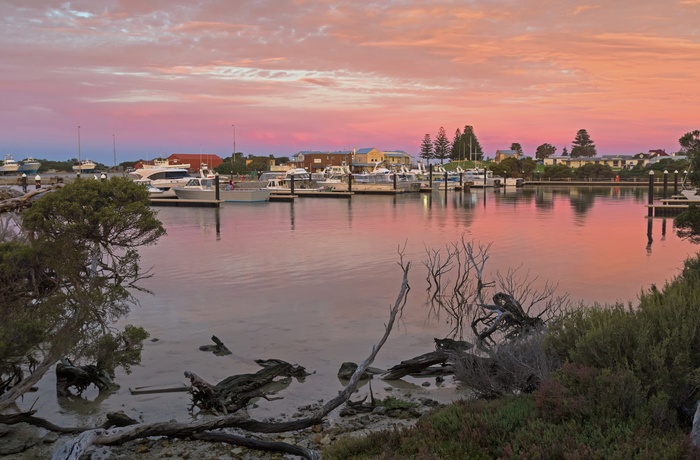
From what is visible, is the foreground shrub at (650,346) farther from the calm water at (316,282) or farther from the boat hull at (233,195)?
the boat hull at (233,195)

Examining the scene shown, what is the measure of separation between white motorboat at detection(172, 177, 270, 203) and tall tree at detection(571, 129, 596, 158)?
5849 inches

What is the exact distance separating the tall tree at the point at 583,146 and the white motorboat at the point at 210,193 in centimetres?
14857

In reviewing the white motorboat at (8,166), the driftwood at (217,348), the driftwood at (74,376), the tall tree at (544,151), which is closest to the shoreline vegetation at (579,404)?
the driftwood at (74,376)

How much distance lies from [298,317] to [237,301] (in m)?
2.70

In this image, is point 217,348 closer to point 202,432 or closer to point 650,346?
point 202,432

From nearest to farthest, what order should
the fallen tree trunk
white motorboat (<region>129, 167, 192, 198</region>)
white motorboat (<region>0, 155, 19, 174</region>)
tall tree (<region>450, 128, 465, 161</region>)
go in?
the fallen tree trunk < white motorboat (<region>129, 167, 192, 198</region>) < white motorboat (<region>0, 155, 19, 174</region>) < tall tree (<region>450, 128, 465, 161</region>)

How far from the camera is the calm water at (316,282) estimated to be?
38.9 ft

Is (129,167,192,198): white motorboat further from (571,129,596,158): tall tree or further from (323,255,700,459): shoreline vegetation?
(571,129,596,158): tall tree

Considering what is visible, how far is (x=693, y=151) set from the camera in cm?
1444

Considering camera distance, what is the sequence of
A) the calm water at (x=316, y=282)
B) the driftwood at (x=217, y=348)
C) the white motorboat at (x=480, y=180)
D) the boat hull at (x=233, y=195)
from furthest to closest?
the white motorboat at (x=480, y=180), the boat hull at (x=233, y=195), the driftwood at (x=217, y=348), the calm water at (x=316, y=282)

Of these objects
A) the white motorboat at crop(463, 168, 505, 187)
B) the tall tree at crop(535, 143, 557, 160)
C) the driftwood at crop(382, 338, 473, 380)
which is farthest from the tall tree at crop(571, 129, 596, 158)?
the driftwood at crop(382, 338, 473, 380)

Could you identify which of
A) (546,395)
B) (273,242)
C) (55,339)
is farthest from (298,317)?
(273,242)

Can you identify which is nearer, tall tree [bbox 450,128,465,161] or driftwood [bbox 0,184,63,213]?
driftwood [bbox 0,184,63,213]

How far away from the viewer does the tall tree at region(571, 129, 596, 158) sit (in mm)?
192250
